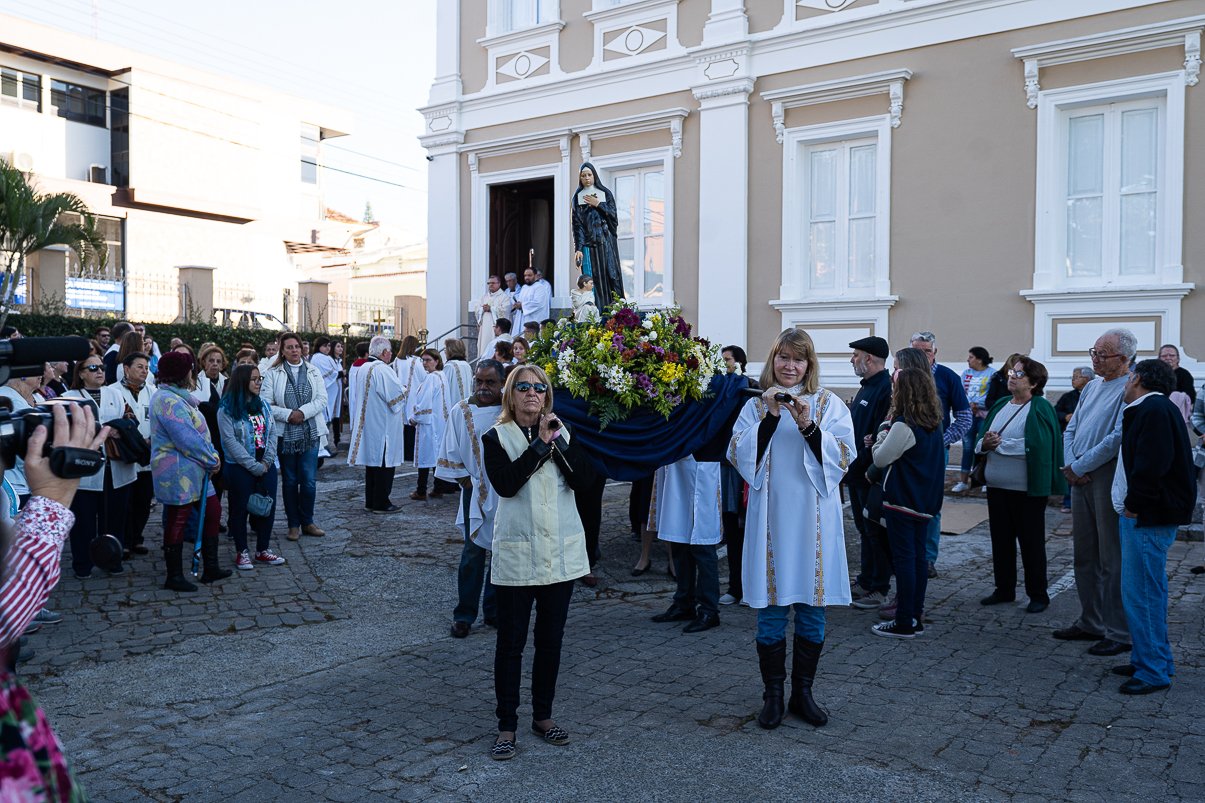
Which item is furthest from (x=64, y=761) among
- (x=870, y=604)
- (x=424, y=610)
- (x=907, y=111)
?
(x=907, y=111)

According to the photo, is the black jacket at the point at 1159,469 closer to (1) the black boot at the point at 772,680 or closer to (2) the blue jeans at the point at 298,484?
(1) the black boot at the point at 772,680

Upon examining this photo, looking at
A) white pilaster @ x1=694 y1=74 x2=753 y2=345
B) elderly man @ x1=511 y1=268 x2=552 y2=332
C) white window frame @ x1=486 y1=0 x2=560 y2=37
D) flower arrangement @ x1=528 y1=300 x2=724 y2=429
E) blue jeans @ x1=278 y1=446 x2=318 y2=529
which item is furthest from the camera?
white window frame @ x1=486 y1=0 x2=560 y2=37

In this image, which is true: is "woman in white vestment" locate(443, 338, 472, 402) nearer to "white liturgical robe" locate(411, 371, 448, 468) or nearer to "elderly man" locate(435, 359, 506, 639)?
"white liturgical robe" locate(411, 371, 448, 468)

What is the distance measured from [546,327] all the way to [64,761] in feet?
19.2

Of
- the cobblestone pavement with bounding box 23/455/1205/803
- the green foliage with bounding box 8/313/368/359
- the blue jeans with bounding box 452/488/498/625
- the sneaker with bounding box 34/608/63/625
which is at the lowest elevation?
the cobblestone pavement with bounding box 23/455/1205/803

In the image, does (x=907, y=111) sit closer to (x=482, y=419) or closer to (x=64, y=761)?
(x=482, y=419)

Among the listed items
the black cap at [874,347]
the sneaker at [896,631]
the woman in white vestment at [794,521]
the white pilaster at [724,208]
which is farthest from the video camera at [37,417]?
the white pilaster at [724,208]

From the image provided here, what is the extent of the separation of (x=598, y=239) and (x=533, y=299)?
506 centimetres

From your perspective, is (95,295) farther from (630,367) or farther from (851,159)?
(630,367)

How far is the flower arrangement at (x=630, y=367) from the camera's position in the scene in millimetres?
6891

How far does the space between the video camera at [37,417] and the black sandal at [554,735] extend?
114 inches

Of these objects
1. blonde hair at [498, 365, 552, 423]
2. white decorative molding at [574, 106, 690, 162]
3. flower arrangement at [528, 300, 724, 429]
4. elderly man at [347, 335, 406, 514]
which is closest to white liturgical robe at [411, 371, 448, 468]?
elderly man at [347, 335, 406, 514]

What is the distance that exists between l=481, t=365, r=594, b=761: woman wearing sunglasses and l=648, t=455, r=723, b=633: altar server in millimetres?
2109

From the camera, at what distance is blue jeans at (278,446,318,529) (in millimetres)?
9477
